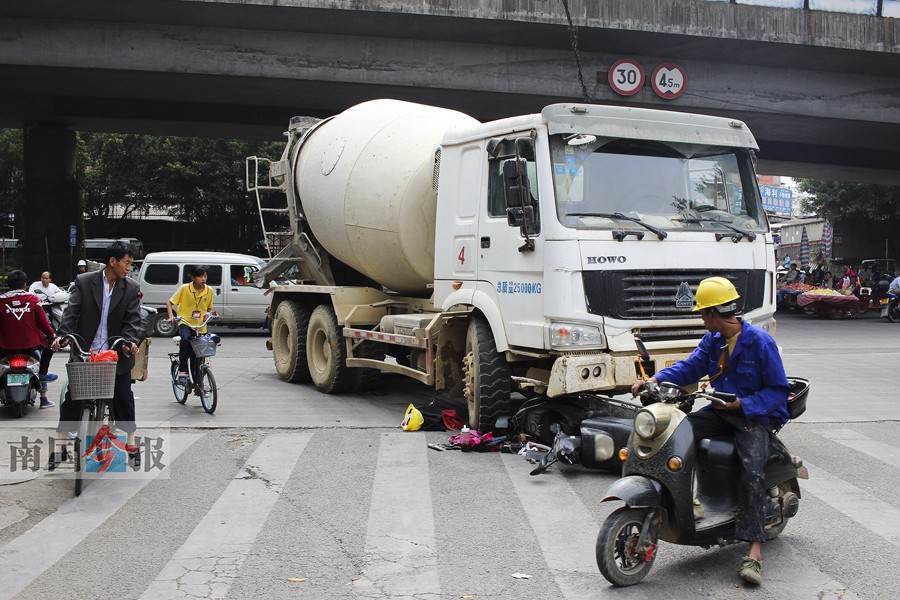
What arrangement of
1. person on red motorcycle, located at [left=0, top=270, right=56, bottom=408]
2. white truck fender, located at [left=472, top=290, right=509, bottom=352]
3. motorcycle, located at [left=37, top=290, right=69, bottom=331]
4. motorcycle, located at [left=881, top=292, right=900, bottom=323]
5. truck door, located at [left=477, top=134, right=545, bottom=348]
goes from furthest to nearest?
motorcycle, located at [left=881, top=292, right=900, bottom=323]
motorcycle, located at [left=37, top=290, right=69, bottom=331]
person on red motorcycle, located at [left=0, top=270, right=56, bottom=408]
white truck fender, located at [left=472, top=290, right=509, bottom=352]
truck door, located at [left=477, top=134, right=545, bottom=348]

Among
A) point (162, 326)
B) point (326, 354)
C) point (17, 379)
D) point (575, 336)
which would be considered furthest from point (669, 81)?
point (17, 379)

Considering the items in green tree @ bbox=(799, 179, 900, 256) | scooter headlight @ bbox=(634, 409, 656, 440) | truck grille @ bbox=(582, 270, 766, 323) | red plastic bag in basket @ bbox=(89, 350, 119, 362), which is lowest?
scooter headlight @ bbox=(634, 409, 656, 440)

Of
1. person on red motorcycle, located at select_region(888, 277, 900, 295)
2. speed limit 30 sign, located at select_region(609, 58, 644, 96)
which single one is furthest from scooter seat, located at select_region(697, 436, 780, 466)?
person on red motorcycle, located at select_region(888, 277, 900, 295)

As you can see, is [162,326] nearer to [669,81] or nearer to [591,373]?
[669,81]

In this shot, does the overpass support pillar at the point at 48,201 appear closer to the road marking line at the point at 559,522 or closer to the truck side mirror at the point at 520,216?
the truck side mirror at the point at 520,216

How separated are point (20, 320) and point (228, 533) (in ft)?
18.5

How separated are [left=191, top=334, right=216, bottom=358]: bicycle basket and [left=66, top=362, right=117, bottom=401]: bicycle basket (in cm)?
372

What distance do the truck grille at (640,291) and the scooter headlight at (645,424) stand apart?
2.81 m

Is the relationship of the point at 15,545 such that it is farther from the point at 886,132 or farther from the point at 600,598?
the point at 886,132

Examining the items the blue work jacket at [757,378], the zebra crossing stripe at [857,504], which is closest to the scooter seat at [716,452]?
the blue work jacket at [757,378]

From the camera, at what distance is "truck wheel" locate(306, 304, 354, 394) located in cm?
1145

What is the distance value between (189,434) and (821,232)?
51.3m

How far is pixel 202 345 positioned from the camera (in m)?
10.2

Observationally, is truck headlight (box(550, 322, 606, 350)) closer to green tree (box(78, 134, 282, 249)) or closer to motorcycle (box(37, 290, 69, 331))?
motorcycle (box(37, 290, 69, 331))
